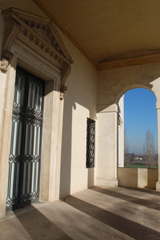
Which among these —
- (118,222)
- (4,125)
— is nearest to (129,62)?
(4,125)

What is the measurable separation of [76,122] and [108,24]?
3.30 metres

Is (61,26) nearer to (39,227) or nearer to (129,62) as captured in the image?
(129,62)

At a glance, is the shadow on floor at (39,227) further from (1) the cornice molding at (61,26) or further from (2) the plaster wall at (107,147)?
(1) the cornice molding at (61,26)

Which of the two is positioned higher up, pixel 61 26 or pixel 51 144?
pixel 61 26

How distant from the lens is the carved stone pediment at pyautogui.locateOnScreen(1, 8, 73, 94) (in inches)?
163

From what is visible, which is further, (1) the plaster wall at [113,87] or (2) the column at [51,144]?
(1) the plaster wall at [113,87]

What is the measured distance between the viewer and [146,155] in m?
30.8

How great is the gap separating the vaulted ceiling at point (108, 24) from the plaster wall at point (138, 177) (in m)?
4.40

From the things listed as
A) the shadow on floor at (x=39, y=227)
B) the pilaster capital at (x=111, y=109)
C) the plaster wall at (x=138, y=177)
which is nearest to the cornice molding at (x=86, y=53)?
the pilaster capital at (x=111, y=109)

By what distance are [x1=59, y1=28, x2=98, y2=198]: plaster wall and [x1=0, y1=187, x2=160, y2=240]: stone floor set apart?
845 mm

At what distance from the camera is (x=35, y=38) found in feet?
15.9

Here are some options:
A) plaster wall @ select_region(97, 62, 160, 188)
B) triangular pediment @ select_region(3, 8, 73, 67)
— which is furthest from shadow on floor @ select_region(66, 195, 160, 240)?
triangular pediment @ select_region(3, 8, 73, 67)

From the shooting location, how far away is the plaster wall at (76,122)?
20.8 ft

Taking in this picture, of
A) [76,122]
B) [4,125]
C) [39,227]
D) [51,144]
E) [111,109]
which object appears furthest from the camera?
[111,109]
